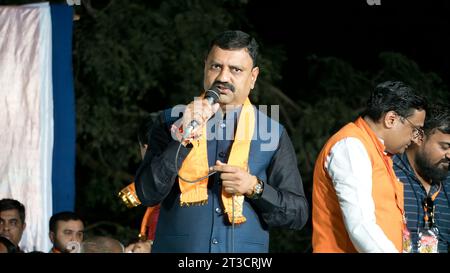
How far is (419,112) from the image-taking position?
16.8 ft

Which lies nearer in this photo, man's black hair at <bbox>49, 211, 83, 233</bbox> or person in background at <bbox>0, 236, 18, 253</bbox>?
person in background at <bbox>0, 236, 18, 253</bbox>

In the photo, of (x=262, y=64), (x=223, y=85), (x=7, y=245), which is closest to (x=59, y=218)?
(x=7, y=245)

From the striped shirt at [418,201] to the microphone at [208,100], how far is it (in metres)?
1.52

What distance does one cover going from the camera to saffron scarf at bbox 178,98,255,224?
448cm

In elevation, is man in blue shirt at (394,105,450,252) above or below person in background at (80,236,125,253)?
above

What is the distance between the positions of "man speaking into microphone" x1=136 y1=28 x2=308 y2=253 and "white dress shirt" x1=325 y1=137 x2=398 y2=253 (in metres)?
0.22

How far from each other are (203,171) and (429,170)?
5.78 ft

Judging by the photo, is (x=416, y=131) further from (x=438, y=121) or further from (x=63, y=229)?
(x=63, y=229)

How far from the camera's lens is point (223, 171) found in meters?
4.35

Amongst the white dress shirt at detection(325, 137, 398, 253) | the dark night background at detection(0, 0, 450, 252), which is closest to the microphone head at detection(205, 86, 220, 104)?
the white dress shirt at detection(325, 137, 398, 253)

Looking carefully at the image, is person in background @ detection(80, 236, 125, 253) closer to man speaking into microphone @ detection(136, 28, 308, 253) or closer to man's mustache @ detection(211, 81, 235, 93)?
man speaking into microphone @ detection(136, 28, 308, 253)

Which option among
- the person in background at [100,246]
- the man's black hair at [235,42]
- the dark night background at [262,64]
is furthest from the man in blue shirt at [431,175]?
the dark night background at [262,64]

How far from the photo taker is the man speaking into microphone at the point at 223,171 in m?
4.41
